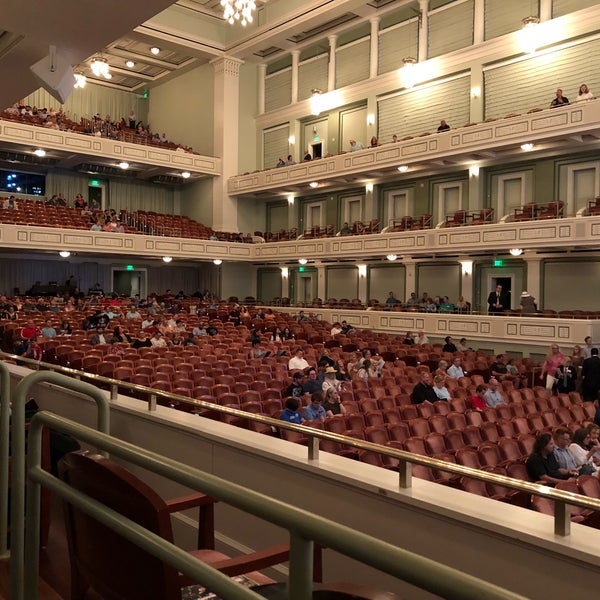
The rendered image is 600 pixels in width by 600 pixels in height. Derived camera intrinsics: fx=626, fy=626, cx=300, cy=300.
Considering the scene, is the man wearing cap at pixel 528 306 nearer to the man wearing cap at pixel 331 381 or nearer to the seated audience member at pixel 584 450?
the man wearing cap at pixel 331 381

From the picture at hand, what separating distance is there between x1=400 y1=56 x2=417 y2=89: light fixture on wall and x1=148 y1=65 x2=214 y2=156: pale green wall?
28.4ft

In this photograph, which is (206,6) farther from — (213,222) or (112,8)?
(112,8)

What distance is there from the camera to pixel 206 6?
23812 mm

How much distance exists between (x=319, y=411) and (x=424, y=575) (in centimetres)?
574

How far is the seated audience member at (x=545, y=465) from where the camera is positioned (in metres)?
5.24

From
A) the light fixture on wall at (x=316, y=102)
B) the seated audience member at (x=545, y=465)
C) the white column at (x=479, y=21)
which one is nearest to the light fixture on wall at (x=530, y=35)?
the white column at (x=479, y=21)

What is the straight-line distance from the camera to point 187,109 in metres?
27.2

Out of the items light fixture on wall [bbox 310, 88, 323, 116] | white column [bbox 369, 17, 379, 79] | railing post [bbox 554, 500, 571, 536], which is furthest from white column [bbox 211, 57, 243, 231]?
railing post [bbox 554, 500, 571, 536]

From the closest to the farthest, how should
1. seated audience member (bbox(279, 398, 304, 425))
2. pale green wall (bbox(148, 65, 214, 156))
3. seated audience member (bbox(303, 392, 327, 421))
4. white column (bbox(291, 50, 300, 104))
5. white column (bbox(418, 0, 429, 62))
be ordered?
seated audience member (bbox(279, 398, 304, 425)) → seated audience member (bbox(303, 392, 327, 421)) → white column (bbox(418, 0, 429, 62)) → white column (bbox(291, 50, 300, 104)) → pale green wall (bbox(148, 65, 214, 156))

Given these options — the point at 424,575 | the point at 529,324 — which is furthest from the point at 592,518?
the point at 529,324

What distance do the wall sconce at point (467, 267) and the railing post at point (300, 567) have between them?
59.2ft

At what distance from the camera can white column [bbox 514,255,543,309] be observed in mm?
17078

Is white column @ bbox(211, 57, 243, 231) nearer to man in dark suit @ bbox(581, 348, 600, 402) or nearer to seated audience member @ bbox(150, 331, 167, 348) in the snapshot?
seated audience member @ bbox(150, 331, 167, 348)

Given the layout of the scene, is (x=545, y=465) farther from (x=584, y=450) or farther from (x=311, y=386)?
(x=311, y=386)
